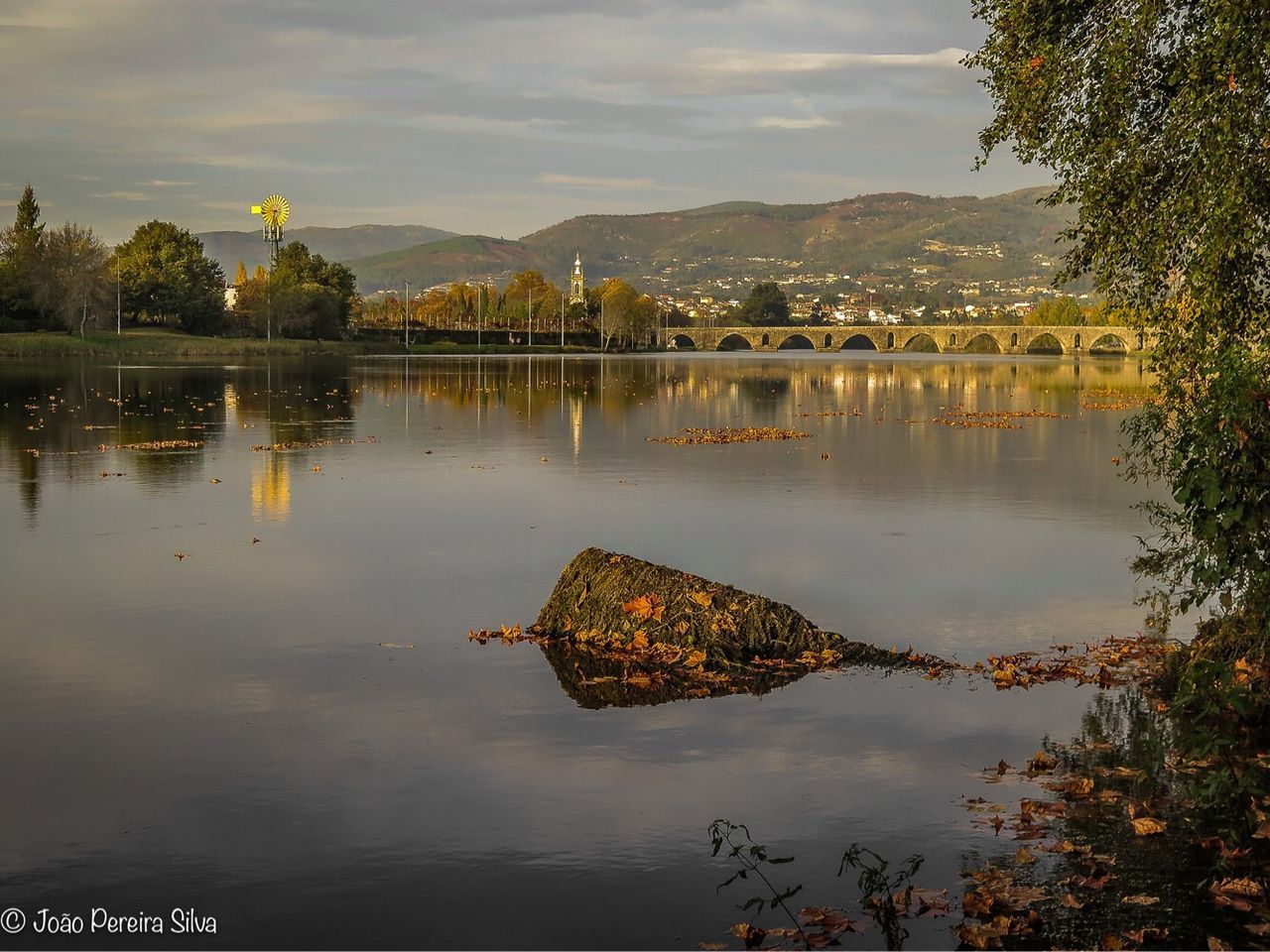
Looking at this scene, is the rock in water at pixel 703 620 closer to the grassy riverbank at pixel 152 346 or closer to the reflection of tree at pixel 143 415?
the reflection of tree at pixel 143 415

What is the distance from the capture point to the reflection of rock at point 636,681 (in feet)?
40.8

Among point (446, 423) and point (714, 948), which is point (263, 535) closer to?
point (714, 948)

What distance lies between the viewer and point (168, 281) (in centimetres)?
14500

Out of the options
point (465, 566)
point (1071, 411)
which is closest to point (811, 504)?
point (465, 566)

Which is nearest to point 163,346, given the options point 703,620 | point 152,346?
point 152,346

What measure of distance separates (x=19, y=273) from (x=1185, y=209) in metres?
128

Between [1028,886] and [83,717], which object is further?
[83,717]

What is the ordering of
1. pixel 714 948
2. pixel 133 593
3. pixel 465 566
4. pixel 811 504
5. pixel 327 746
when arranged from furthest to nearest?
pixel 811 504, pixel 465 566, pixel 133 593, pixel 327 746, pixel 714 948

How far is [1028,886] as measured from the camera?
821 cm

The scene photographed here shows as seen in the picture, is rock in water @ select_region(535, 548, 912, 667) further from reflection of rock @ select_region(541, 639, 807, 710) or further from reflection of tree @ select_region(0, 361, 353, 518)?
reflection of tree @ select_region(0, 361, 353, 518)

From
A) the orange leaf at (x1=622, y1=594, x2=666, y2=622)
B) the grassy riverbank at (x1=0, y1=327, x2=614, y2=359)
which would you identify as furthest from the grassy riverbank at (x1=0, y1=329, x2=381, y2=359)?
the orange leaf at (x1=622, y1=594, x2=666, y2=622)

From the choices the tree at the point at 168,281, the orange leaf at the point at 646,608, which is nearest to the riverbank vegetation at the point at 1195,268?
the orange leaf at the point at 646,608

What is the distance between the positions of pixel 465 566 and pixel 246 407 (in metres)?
35.4

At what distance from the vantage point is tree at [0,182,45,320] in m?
123
